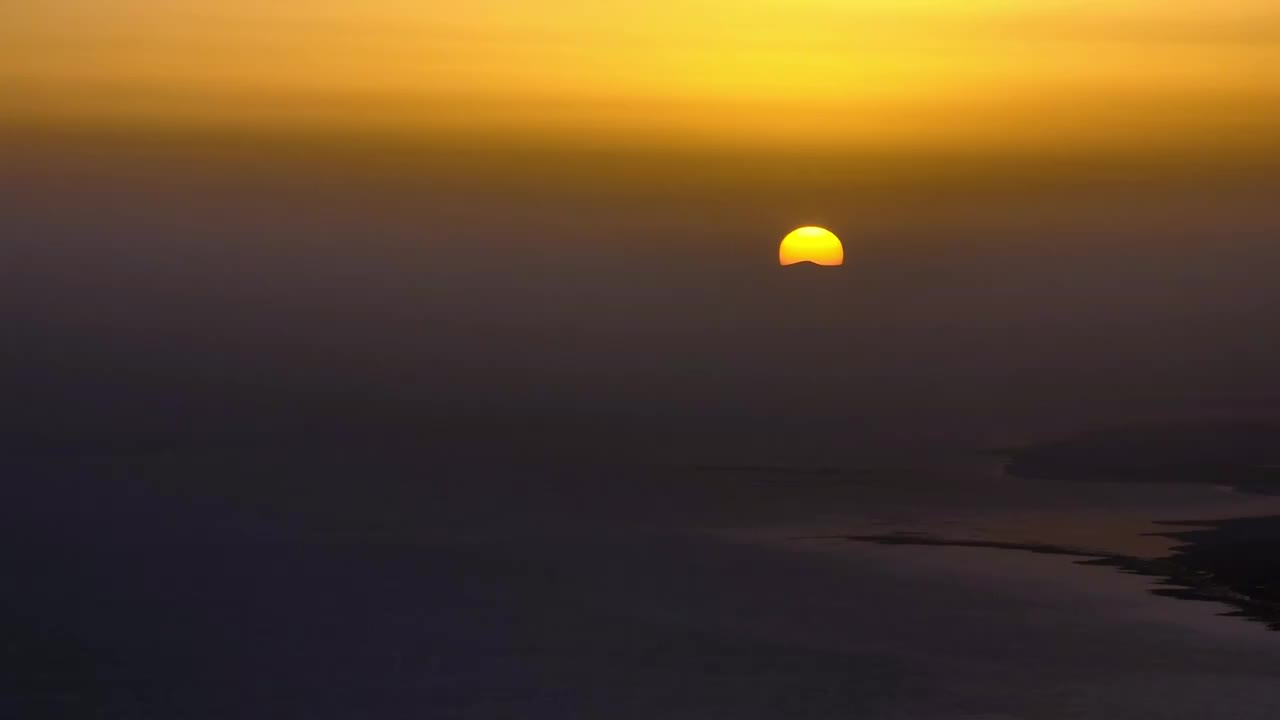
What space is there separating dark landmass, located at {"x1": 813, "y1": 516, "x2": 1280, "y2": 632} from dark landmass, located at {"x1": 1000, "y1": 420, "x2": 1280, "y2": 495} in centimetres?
2174

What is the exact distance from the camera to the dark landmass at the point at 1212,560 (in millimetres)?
59188

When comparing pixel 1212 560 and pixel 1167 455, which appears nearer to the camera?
pixel 1212 560

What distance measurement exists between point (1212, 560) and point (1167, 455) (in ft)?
193

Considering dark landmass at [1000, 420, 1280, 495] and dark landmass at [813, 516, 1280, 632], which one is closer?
dark landmass at [813, 516, 1280, 632]

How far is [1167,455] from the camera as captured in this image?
12325 centimetres

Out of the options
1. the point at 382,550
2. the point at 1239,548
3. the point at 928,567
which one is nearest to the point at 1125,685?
the point at 928,567

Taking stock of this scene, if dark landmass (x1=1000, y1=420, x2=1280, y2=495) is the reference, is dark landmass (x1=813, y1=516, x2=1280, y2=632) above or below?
below

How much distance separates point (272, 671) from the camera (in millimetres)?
50094

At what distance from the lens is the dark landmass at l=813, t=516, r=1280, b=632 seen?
59.2 meters

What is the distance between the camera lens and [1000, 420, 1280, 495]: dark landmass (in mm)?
108650

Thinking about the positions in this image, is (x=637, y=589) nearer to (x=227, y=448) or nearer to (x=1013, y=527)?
(x=1013, y=527)

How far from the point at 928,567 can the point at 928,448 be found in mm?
68578

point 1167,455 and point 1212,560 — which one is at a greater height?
point 1167,455

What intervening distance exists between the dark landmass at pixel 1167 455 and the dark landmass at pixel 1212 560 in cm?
2174
